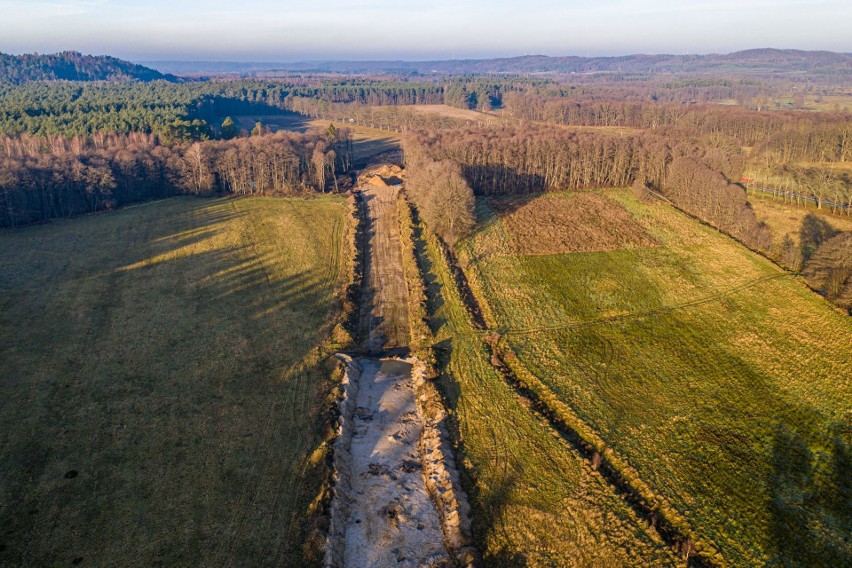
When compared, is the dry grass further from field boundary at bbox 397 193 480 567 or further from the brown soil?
field boundary at bbox 397 193 480 567

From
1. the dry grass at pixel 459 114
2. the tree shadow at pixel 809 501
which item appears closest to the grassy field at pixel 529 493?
the tree shadow at pixel 809 501

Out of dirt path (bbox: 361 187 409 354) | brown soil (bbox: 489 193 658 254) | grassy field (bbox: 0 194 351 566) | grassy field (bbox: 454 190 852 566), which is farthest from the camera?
brown soil (bbox: 489 193 658 254)

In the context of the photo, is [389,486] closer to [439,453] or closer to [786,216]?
[439,453]

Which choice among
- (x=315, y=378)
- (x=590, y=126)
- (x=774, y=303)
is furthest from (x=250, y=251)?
(x=590, y=126)

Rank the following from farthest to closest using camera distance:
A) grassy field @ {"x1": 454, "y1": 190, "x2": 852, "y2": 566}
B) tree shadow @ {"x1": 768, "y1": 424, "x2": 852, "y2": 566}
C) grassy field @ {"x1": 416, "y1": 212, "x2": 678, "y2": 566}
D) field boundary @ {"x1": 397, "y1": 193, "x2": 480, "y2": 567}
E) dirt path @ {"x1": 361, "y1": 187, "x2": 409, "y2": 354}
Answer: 1. dirt path @ {"x1": 361, "y1": 187, "x2": 409, "y2": 354}
2. grassy field @ {"x1": 454, "y1": 190, "x2": 852, "y2": 566}
3. field boundary @ {"x1": 397, "y1": 193, "x2": 480, "y2": 567}
4. tree shadow @ {"x1": 768, "y1": 424, "x2": 852, "y2": 566}
5. grassy field @ {"x1": 416, "y1": 212, "x2": 678, "y2": 566}

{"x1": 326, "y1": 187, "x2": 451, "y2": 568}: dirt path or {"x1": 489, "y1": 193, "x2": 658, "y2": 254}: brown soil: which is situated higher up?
{"x1": 489, "y1": 193, "x2": 658, "y2": 254}: brown soil

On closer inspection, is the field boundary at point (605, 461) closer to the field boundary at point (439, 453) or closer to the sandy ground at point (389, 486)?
the field boundary at point (439, 453)

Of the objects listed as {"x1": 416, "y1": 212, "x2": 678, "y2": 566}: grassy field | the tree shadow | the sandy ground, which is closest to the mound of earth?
the sandy ground

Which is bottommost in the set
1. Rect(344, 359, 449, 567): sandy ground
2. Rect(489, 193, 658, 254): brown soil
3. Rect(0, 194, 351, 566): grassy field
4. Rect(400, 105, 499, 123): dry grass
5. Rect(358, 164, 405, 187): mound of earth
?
Rect(344, 359, 449, 567): sandy ground
